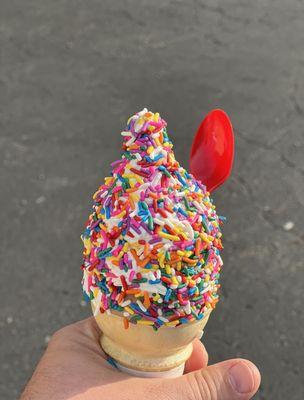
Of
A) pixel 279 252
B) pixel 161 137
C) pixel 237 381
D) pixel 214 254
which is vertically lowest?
pixel 279 252

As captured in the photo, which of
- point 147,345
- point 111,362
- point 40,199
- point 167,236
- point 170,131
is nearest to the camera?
point 167,236

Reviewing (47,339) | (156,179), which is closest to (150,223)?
(156,179)

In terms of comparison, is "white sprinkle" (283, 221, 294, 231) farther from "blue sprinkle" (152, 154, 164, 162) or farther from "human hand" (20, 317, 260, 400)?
"blue sprinkle" (152, 154, 164, 162)

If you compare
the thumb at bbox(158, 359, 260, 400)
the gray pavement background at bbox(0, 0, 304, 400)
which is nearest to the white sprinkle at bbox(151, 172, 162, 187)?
the thumb at bbox(158, 359, 260, 400)

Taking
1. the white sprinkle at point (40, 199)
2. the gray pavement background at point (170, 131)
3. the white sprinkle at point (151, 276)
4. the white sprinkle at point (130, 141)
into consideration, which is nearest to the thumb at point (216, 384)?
the white sprinkle at point (151, 276)

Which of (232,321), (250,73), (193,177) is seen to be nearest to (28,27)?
(250,73)

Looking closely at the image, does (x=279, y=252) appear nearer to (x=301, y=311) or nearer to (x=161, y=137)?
(x=301, y=311)

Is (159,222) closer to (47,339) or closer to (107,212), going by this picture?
(107,212)
